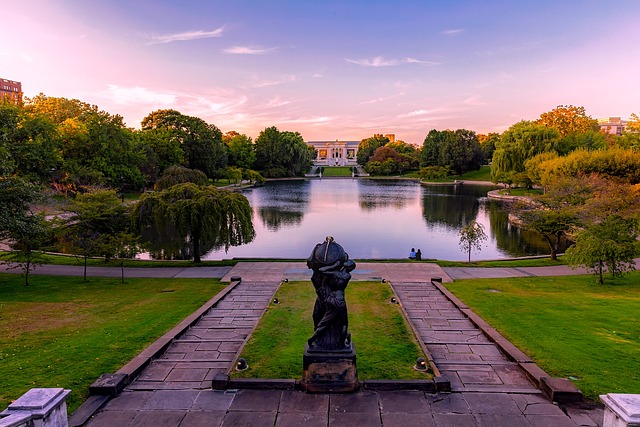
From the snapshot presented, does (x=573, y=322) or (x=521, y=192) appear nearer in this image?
(x=573, y=322)

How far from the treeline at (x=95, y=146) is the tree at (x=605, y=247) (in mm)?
23833

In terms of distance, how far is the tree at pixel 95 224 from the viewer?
1788cm

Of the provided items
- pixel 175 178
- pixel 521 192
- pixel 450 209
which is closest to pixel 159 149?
pixel 175 178

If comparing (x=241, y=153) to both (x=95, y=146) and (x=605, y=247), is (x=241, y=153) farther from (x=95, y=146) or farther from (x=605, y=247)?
(x=605, y=247)

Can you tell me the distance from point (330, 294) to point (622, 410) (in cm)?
464

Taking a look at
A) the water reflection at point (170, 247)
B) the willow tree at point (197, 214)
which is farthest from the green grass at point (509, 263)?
the water reflection at point (170, 247)

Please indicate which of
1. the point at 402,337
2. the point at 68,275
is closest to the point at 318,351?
the point at 402,337

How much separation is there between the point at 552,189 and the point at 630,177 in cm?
2123

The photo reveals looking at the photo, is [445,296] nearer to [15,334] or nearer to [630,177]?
[15,334]

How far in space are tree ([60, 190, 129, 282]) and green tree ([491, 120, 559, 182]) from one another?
58.5m

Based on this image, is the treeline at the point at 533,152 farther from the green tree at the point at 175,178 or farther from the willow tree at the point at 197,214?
the green tree at the point at 175,178

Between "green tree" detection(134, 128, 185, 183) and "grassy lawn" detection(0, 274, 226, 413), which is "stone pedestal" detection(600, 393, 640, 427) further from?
"green tree" detection(134, 128, 185, 183)

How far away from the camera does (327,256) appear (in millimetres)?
7656

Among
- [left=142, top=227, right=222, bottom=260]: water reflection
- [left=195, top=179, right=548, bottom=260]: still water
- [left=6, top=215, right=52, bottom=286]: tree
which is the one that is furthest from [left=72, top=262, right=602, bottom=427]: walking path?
[left=142, top=227, right=222, bottom=260]: water reflection
